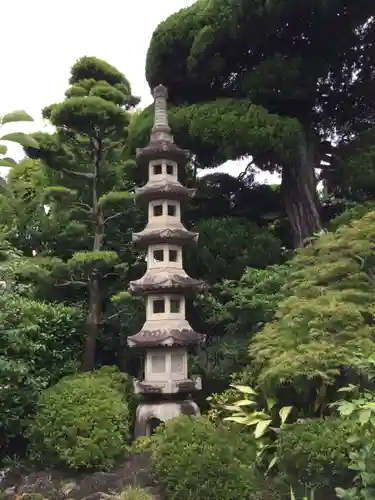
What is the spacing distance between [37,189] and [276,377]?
11498 millimetres

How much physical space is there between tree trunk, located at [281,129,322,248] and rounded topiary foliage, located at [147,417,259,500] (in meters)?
6.69

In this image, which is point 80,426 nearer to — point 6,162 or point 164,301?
point 164,301

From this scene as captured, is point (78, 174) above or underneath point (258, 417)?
above

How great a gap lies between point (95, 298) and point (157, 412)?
3.31 m

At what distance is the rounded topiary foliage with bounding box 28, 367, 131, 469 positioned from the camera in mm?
7992

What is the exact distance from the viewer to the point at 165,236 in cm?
1028

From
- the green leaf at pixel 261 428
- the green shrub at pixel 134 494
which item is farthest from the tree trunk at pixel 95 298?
the green leaf at pixel 261 428

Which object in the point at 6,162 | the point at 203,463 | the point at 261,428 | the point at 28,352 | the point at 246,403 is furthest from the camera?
the point at 28,352

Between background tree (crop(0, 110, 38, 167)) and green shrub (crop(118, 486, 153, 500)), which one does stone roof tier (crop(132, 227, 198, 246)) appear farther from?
green shrub (crop(118, 486, 153, 500))

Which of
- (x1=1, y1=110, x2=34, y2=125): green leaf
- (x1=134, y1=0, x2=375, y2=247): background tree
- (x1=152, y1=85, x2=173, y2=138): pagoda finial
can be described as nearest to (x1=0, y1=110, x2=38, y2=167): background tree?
(x1=1, y1=110, x2=34, y2=125): green leaf

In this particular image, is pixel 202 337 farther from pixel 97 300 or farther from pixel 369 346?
pixel 369 346

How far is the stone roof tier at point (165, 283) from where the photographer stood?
32.6ft

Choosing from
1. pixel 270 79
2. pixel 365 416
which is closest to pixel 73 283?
pixel 270 79

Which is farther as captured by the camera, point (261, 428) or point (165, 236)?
point (165, 236)
